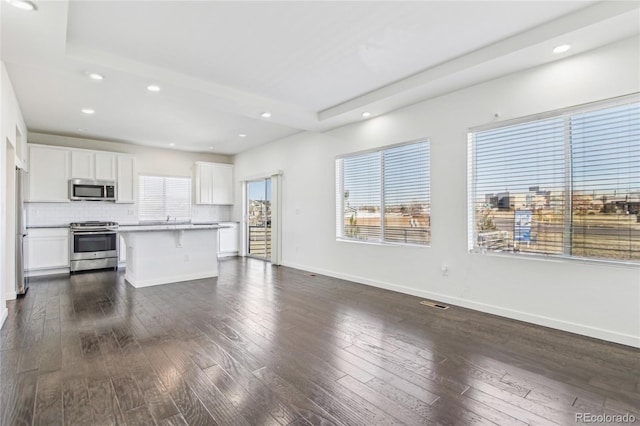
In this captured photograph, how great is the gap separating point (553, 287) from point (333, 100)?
144 inches

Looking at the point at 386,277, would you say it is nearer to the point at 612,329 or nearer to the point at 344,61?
the point at 612,329

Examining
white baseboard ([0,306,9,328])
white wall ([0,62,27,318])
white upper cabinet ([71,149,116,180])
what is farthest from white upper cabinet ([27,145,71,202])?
white baseboard ([0,306,9,328])

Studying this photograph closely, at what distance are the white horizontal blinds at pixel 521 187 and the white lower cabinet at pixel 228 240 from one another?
630 centimetres

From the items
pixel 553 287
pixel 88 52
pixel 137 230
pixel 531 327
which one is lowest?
pixel 531 327

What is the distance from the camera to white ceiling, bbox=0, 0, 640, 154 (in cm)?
262

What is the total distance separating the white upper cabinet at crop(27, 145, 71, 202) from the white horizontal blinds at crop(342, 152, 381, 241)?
567 cm

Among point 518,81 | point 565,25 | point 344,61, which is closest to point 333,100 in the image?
point 344,61

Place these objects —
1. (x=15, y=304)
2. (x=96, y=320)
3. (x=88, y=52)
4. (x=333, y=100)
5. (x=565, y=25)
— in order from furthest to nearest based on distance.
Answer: (x=333, y=100)
(x=15, y=304)
(x=96, y=320)
(x=88, y=52)
(x=565, y=25)

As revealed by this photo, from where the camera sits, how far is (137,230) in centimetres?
478

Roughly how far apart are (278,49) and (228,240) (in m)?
6.08

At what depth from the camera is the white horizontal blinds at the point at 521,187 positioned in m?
3.30

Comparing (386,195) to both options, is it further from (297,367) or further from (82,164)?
(82,164)

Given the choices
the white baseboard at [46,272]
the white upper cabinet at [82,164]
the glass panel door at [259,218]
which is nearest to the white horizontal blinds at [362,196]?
the glass panel door at [259,218]

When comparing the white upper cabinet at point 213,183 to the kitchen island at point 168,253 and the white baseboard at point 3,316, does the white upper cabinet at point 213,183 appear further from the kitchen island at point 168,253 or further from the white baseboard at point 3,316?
the white baseboard at point 3,316
